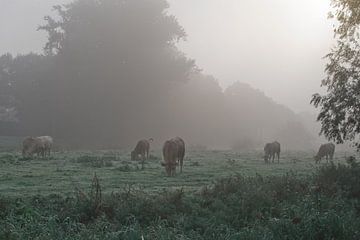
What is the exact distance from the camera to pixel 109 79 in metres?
62.6

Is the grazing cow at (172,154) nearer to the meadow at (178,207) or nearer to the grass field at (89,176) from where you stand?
the grass field at (89,176)

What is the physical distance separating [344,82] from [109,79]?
4467cm

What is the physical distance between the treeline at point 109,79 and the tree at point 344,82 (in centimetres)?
4237

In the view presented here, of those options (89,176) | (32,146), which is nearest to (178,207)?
(89,176)

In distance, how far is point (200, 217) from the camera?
1448cm

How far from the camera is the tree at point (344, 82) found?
68.9ft

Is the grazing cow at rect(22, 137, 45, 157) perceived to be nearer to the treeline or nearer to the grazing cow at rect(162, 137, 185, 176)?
the grazing cow at rect(162, 137, 185, 176)

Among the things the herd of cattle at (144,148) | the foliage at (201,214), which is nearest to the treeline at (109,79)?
the herd of cattle at (144,148)

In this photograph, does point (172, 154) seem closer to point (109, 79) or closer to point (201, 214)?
point (201, 214)

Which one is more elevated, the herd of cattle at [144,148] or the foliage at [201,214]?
the herd of cattle at [144,148]

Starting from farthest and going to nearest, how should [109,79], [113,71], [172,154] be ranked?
[113,71]
[109,79]
[172,154]

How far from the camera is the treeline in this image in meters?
62.6

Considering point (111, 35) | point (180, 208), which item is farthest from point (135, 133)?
point (180, 208)

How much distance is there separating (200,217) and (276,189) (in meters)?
4.45
